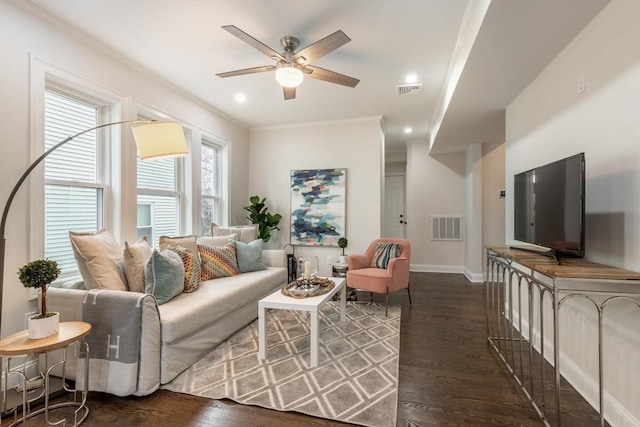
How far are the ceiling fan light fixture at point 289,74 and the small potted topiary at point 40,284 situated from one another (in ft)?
6.63

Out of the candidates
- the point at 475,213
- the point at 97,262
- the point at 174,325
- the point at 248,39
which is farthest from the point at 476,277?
the point at 97,262

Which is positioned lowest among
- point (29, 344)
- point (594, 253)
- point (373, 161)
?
point (29, 344)

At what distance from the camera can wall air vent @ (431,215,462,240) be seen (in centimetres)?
605

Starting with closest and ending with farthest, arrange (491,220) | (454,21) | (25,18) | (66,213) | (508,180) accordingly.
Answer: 1. (25,18)
2. (454,21)
3. (66,213)
4. (508,180)
5. (491,220)

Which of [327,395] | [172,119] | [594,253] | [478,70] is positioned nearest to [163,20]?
[172,119]

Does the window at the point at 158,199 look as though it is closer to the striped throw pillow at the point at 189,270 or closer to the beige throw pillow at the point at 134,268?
the striped throw pillow at the point at 189,270

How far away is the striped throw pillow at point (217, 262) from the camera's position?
3365mm

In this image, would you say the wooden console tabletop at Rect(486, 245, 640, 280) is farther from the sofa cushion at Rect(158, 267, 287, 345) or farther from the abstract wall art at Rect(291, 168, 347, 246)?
the abstract wall art at Rect(291, 168, 347, 246)

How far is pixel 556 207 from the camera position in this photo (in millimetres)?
1913

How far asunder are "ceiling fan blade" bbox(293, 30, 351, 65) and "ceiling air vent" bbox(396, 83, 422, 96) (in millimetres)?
1487

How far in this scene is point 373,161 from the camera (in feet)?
15.5

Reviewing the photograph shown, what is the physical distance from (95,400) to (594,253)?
3.36 metres

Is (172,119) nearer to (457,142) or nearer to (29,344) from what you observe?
(29,344)

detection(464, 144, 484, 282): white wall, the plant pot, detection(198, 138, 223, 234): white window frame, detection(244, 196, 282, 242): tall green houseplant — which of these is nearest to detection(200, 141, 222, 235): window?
detection(198, 138, 223, 234): white window frame
